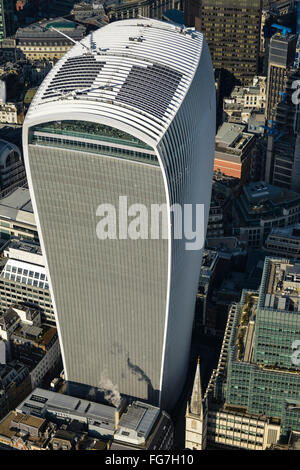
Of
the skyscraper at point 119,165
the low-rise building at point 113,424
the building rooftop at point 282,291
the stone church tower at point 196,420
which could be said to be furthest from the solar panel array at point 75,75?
the low-rise building at point 113,424

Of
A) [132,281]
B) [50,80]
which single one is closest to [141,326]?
[132,281]

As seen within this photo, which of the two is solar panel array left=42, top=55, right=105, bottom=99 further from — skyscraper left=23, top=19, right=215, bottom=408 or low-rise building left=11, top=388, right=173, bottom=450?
low-rise building left=11, top=388, right=173, bottom=450

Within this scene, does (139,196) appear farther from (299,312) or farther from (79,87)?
(299,312)

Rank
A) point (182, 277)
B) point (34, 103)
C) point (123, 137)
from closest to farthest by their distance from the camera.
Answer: point (123, 137)
point (34, 103)
point (182, 277)

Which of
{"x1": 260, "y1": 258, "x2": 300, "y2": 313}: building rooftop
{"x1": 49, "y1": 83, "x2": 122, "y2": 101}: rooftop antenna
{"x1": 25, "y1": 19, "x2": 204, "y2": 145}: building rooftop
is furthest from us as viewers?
{"x1": 260, "y1": 258, "x2": 300, "y2": 313}: building rooftop

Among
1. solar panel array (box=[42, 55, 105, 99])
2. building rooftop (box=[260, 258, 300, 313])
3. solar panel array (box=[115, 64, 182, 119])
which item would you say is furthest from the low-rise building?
solar panel array (box=[42, 55, 105, 99])

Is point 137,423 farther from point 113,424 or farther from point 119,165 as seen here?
point 119,165

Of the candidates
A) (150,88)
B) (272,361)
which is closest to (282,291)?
(272,361)
